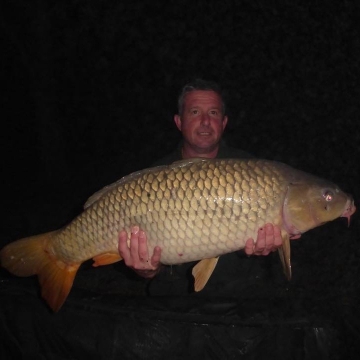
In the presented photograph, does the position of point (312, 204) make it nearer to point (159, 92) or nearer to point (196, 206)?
point (196, 206)

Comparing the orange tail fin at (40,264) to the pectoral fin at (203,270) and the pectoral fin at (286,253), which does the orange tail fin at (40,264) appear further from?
the pectoral fin at (286,253)

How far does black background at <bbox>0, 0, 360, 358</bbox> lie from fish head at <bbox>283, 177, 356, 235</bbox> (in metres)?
3.65

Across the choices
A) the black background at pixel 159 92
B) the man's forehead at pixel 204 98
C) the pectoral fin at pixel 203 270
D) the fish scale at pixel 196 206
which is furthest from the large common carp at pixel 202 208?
the black background at pixel 159 92

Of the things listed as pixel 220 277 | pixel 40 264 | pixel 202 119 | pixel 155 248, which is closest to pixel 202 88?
pixel 202 119

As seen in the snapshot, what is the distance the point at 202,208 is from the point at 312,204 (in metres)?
0.39

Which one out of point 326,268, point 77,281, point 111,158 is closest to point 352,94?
point 326,268

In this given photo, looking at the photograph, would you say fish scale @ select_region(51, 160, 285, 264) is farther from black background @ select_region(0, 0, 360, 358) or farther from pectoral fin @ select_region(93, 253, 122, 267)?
black background @ select_region(0, 0, 360, 358)

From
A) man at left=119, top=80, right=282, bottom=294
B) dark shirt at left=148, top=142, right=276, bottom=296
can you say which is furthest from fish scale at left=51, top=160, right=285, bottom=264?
dark shirt at left=148, top=142, right=276, bottom=296

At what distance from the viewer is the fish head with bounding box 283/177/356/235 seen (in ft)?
4.78

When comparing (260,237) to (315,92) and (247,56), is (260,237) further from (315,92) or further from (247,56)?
(247,56)

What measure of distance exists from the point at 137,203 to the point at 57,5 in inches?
273

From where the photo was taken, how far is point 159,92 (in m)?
7.02

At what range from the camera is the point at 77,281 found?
3756mm

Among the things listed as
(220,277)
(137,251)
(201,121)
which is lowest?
(220,277)
